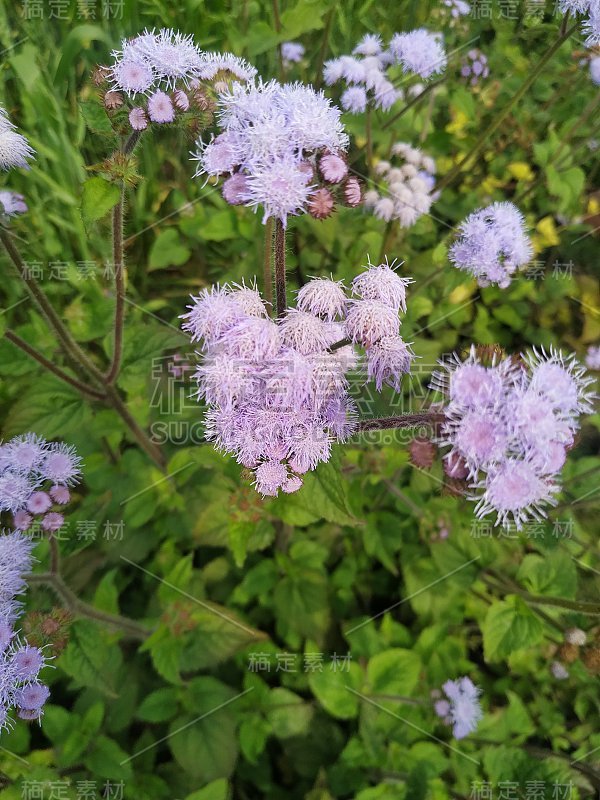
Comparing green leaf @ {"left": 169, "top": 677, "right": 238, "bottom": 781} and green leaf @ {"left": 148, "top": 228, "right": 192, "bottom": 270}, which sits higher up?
green leaf @ {"left": 148, "top": 228, "right": 192, "bottom": 270}

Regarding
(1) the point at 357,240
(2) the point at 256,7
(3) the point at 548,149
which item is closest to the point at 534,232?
(3) the point at 548,149

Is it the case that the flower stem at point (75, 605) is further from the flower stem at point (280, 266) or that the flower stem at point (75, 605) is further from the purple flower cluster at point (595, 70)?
the purple flower cluster at point (595, 70)

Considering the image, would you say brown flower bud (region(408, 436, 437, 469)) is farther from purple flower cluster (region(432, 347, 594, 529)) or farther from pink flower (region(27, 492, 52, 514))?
pink flower (region(27, 492, 52, 514))

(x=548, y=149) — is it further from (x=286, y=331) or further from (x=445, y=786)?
(x=445, y=786)

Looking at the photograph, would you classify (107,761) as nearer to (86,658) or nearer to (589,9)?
(86,658)

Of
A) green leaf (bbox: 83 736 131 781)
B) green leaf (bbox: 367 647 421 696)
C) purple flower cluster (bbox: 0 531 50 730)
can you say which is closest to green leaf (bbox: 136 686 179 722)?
green leaf (bbox: 83 736 131 781)

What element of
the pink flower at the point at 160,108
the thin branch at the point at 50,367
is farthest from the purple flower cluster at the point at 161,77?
the thin branch at the point at 50,367
